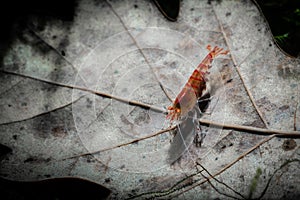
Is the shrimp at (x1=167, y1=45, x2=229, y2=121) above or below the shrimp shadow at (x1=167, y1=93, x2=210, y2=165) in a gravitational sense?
above

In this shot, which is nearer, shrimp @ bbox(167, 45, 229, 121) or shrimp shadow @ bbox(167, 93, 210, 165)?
shrimp shadow @ bbox(167, 93, 210, 165)

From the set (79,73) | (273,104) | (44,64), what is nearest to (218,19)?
(273,104)

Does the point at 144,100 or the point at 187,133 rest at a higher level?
the point at 144,100

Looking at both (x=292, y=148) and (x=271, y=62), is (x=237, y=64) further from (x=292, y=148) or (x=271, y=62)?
(x=292, y=148)

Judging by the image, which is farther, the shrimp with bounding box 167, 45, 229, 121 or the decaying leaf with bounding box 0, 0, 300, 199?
the shrimp with bounding box 167, 45, 229, 121

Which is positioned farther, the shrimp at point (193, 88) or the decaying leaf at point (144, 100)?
the shrimp at point (193, 88)

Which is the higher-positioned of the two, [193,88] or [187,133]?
[193,88]

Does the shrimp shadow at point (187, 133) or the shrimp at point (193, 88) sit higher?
the shrimp at point (193, 88)

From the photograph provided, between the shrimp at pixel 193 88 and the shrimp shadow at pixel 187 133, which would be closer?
the shrimp shadow at pixel 187 133
